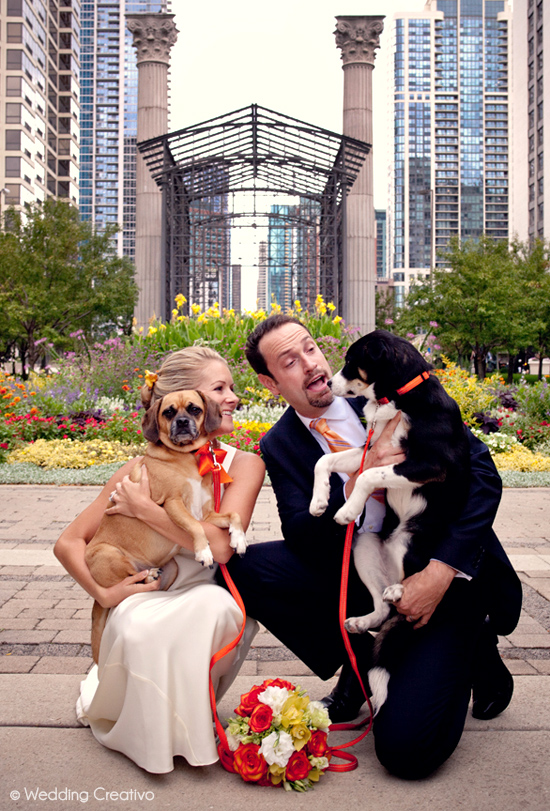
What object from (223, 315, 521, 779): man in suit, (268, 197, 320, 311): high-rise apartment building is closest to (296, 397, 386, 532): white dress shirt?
(223, 315, 521, 779): man in suit

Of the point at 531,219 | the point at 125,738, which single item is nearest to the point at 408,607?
the point at 125,738

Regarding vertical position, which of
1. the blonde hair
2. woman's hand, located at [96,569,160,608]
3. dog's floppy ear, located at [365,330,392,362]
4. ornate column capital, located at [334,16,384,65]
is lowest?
woman's hand, located at [96,569,160,608]

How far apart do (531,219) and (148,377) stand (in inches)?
3451

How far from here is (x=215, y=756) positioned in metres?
2.62

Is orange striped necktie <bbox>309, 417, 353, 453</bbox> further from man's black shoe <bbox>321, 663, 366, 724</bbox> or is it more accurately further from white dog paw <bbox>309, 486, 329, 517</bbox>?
man's black shoe <bbox>321, 663, 366, 724</bbox>

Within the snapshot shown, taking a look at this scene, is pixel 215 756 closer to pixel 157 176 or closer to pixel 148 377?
pixel 148 377

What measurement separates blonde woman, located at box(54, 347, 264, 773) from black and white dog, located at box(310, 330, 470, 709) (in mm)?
520

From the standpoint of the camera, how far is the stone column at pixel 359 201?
19391 mm

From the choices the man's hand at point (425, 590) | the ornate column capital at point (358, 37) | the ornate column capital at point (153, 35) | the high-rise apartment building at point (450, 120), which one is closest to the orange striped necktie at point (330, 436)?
the man's hand at point (425, 590)

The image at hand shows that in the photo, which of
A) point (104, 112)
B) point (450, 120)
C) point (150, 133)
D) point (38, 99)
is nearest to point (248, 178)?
point (150, 133)

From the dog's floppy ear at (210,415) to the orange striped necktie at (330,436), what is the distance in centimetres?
59

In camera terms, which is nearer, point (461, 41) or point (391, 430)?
point (391, 430)

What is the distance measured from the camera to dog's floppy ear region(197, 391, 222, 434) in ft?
9.68

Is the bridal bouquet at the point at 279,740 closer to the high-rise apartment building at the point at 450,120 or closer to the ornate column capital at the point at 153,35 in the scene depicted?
the ornate column capital at the point at 153,35
